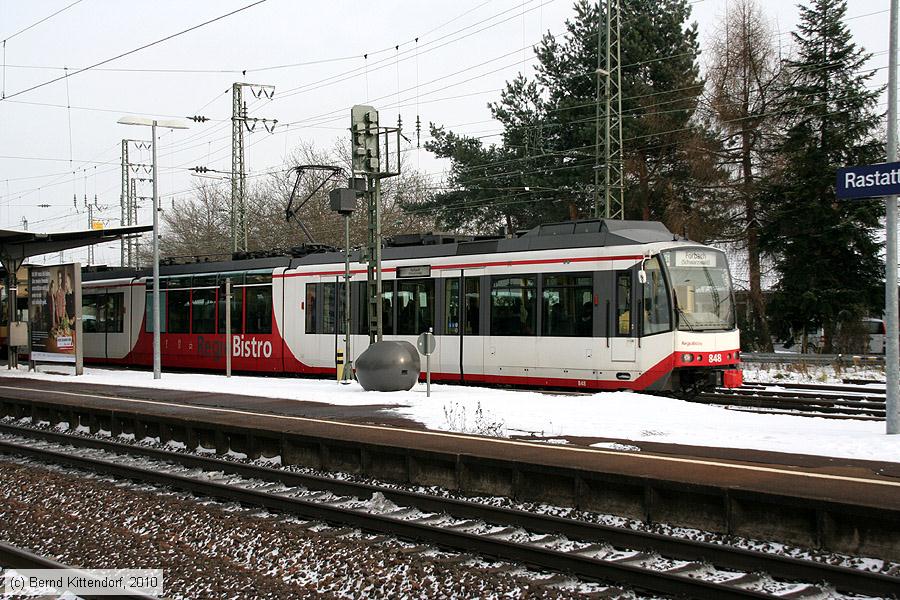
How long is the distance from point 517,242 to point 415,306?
3087 millimetres

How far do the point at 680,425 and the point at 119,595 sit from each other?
344 inches

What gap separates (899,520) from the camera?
22.6ft

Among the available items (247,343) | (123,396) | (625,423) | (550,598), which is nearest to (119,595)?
(550,598)

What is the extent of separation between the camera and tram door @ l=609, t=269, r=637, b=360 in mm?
16922

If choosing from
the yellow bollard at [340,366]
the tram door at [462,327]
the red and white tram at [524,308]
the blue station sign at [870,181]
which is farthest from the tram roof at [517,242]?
the blue station sign at [870,181]

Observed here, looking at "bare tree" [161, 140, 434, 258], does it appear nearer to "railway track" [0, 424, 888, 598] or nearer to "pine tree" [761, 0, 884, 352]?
"pine tree" [761, 0, 884, 352]

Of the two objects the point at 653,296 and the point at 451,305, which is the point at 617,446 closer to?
the point at 653,296

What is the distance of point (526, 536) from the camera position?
8.28 meters

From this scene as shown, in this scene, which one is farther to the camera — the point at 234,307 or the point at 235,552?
the point at 234,307

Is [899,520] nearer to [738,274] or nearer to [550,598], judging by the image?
[550,598]

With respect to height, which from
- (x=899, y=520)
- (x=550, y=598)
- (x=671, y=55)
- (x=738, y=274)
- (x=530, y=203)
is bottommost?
(x=550, y=598)

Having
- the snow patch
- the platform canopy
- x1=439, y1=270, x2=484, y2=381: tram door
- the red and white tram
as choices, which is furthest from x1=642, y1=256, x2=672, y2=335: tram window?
the platform canopy

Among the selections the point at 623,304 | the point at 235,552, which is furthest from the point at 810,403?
the point at 235,552

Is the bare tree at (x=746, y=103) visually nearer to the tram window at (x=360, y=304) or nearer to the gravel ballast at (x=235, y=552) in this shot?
the tram window at (x=360, y=304)
